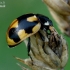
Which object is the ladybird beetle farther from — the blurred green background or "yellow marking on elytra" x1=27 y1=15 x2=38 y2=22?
the blurred green background

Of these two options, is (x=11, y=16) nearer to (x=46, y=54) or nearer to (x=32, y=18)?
(x=32, y=18)

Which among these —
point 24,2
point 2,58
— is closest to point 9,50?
point 2,58

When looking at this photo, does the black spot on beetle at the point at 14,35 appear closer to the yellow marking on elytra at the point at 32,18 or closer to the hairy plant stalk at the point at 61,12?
the yellow marking on elytra at the point at 32,18

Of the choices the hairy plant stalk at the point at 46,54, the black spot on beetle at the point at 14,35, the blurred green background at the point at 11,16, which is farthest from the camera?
the blurred green background at the point at 11,16

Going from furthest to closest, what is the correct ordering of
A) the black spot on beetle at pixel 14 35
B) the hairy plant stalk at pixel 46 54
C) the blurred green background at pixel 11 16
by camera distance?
the blurred green background at pixel 11 16 → the black spot on beetle at pixel 14 35 → the hairy plant stalk at pixel 46 54

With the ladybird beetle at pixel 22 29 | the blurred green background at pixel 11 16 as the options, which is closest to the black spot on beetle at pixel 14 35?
the ladybird beetle at pixel 22 29

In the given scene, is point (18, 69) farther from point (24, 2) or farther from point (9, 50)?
point (24, 2)
